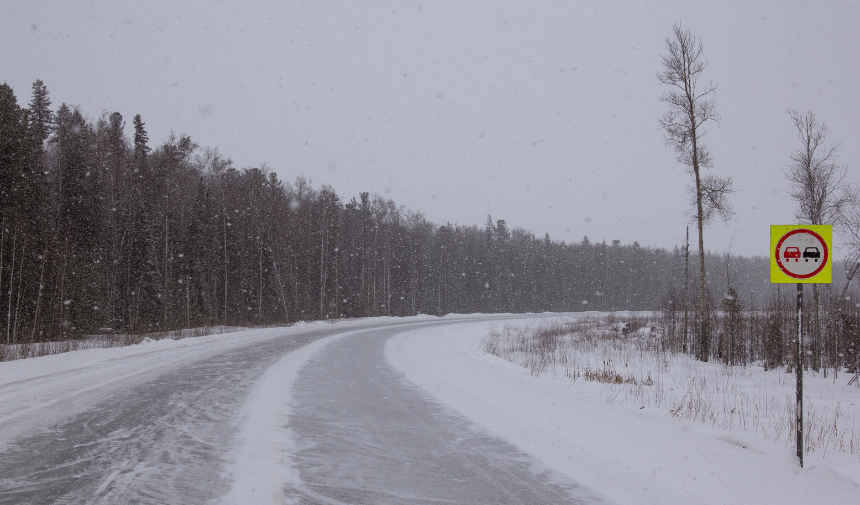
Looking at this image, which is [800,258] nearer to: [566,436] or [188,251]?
[566,436]

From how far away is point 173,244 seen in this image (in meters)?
41.2

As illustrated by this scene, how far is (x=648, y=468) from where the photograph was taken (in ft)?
16.5

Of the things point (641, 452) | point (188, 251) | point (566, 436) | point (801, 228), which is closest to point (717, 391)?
point (801, 228)

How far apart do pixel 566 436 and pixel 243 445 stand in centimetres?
392

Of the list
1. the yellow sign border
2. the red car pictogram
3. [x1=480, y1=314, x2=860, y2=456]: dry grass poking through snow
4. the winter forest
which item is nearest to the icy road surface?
the yellow sign border

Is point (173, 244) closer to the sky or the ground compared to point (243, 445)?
closer to the sky

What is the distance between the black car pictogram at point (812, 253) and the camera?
5824 millimetres

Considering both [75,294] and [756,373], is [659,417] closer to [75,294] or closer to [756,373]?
[756,373]

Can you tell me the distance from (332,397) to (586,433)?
4.30 m

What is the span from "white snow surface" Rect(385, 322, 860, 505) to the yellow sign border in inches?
82.1

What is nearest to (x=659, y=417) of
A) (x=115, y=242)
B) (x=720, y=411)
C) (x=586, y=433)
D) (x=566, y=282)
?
(x=586, y=433)

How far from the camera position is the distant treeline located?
26.5 metres

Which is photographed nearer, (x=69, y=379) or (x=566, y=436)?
(x=566, y=436)

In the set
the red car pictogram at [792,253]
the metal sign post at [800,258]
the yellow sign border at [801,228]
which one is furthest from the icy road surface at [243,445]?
the red car pictogram at [792,253]
